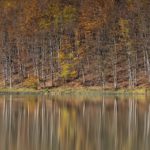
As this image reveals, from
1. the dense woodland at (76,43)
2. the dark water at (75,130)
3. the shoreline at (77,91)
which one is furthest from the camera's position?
the dense woodland at (76,43)

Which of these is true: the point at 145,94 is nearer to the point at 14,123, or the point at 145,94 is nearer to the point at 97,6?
the point at 97,6

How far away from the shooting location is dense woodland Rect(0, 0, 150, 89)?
232 feet

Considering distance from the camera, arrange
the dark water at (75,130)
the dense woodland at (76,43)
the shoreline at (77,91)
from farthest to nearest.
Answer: the dense woodland at (76,43) < the shoreline at (77,91) < the dark water at (75,130)

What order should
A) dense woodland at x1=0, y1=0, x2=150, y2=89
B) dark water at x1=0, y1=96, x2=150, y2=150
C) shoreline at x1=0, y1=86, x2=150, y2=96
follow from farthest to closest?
dense woodland at x1=0, y1=0, x2=150, y2=89 < shoreline at x1=0, y1=86, x2=150, y2=96 < dark water at x1=0, y1=96, x2=150, y2=150

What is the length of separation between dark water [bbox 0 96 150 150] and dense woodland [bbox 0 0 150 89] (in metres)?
32.2

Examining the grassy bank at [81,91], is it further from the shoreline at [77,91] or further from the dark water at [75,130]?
the dark water at [75,130]

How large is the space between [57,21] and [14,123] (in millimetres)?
51345

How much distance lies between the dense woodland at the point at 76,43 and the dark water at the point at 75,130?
32.2m

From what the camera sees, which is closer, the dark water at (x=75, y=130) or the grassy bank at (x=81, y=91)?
the dark water at (x=75, y=130)

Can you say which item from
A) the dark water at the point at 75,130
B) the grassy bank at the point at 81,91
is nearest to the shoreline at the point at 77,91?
the grassy bank at the point at 81,91

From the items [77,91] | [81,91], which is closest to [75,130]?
[81,91]

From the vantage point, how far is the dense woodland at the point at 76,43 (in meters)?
70.6

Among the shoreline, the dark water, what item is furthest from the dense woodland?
the dark water

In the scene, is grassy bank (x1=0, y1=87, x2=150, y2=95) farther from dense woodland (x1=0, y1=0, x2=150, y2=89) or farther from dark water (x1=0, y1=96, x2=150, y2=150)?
dark water (x1=0, y1=96, x2=150, y2=150)
